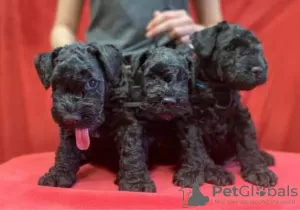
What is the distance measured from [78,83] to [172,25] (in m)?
0.52

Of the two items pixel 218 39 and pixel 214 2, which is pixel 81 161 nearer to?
pixel 218 39

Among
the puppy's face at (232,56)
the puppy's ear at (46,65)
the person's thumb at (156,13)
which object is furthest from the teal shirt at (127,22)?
the puppy's ear at (46,65)

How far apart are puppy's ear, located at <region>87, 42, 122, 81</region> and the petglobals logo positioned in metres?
0.45

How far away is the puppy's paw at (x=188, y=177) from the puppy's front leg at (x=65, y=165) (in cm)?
31

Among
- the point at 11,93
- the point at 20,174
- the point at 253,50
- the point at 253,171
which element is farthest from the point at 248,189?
the point at 11,93

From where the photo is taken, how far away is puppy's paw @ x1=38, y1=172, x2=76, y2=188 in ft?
4.23

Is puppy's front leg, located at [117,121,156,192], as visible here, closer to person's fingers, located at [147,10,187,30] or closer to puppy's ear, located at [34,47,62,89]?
puppy's ear, located at [34,47,62,89]

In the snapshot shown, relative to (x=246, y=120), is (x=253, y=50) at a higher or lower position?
higher

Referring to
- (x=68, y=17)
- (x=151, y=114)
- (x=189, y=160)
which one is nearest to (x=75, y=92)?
(x=151, y=114)

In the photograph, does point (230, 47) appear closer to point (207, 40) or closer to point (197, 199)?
point (207, 40)

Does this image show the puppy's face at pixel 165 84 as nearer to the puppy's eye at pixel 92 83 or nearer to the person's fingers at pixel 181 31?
the puppy's eye at pixel 92 83

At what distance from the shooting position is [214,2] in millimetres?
1822

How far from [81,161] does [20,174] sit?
219 mm

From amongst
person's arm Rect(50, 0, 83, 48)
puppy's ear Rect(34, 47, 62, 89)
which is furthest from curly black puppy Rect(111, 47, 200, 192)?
person's arm Rect(50, 0, 83, 48)
